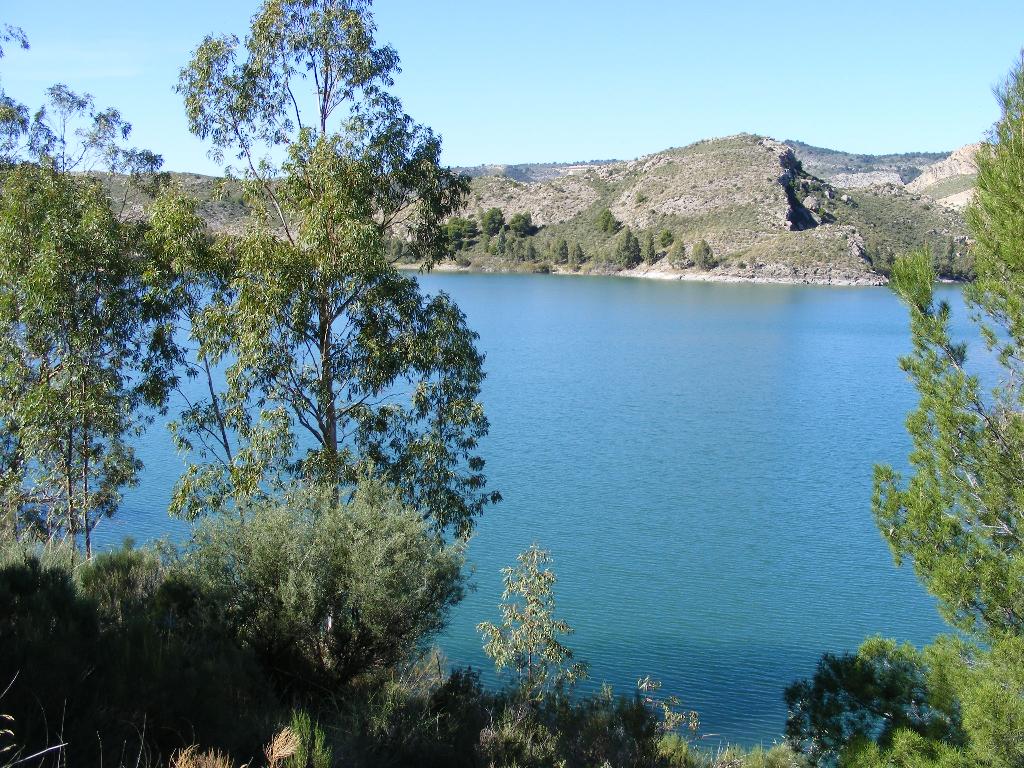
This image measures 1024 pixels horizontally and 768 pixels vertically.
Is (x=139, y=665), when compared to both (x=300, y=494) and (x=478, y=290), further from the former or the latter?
(x=478, y=290)

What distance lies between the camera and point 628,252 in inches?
3354

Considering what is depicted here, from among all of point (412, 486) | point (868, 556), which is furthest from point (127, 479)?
point (868, 556)

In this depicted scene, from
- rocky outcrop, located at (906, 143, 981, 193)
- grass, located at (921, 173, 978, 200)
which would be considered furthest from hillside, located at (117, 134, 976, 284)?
rocky outcrop, located at (906, 143, 981, 193)

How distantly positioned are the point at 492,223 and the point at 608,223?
544 inches

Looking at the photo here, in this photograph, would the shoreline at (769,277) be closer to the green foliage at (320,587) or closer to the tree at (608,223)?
the tree at (608,223)

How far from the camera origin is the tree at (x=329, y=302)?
26.5 ft

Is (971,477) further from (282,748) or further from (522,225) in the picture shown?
(522,225)

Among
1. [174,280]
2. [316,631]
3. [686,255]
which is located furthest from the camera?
[686,255]

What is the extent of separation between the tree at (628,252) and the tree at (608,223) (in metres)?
6.14

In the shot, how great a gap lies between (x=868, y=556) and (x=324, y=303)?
1104 cm

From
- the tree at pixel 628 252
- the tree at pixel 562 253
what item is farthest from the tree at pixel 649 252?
the tree at pixel 562 253

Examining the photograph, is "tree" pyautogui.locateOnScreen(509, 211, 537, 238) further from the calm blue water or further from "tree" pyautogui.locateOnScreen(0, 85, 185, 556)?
"tree" pyautogui.locateOnScreen(0, 85, 185, 556)

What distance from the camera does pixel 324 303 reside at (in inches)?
328

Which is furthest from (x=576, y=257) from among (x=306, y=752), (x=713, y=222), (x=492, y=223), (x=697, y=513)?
(x=306, y=752)
